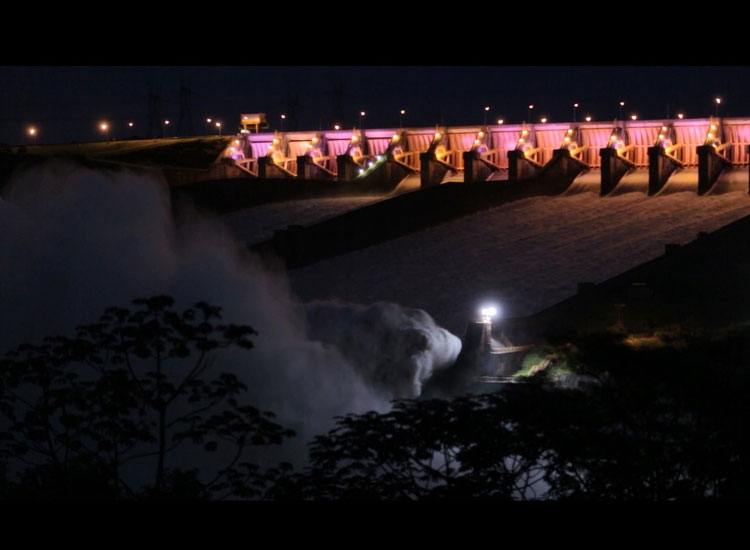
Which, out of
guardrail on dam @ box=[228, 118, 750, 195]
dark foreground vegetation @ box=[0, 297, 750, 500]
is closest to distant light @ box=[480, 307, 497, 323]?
guardrail on dam @ box=[228, 118, 750, 195]

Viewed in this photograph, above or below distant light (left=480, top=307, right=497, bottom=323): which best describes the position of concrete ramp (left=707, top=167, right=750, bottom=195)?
above

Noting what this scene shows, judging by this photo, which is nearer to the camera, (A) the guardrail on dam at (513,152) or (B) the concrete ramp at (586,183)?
(A) the guardrail on dam at (513,152)

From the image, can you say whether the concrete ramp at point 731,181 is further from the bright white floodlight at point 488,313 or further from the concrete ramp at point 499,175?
the bright white floodlight at point 488,313

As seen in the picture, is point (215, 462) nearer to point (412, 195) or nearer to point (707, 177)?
point (412, 195)

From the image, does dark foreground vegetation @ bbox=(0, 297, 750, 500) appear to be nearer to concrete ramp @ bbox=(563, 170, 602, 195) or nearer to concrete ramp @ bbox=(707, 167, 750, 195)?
concrete ramp @ bbox=(707, 167, 750, 195)

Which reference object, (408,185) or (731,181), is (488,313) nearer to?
(731,181)

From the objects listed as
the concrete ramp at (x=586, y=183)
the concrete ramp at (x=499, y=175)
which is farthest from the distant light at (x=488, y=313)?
the concrete ramp at (x=499, y=175)

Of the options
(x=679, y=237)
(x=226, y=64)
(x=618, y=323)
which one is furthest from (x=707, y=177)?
(x=226, y=64)
